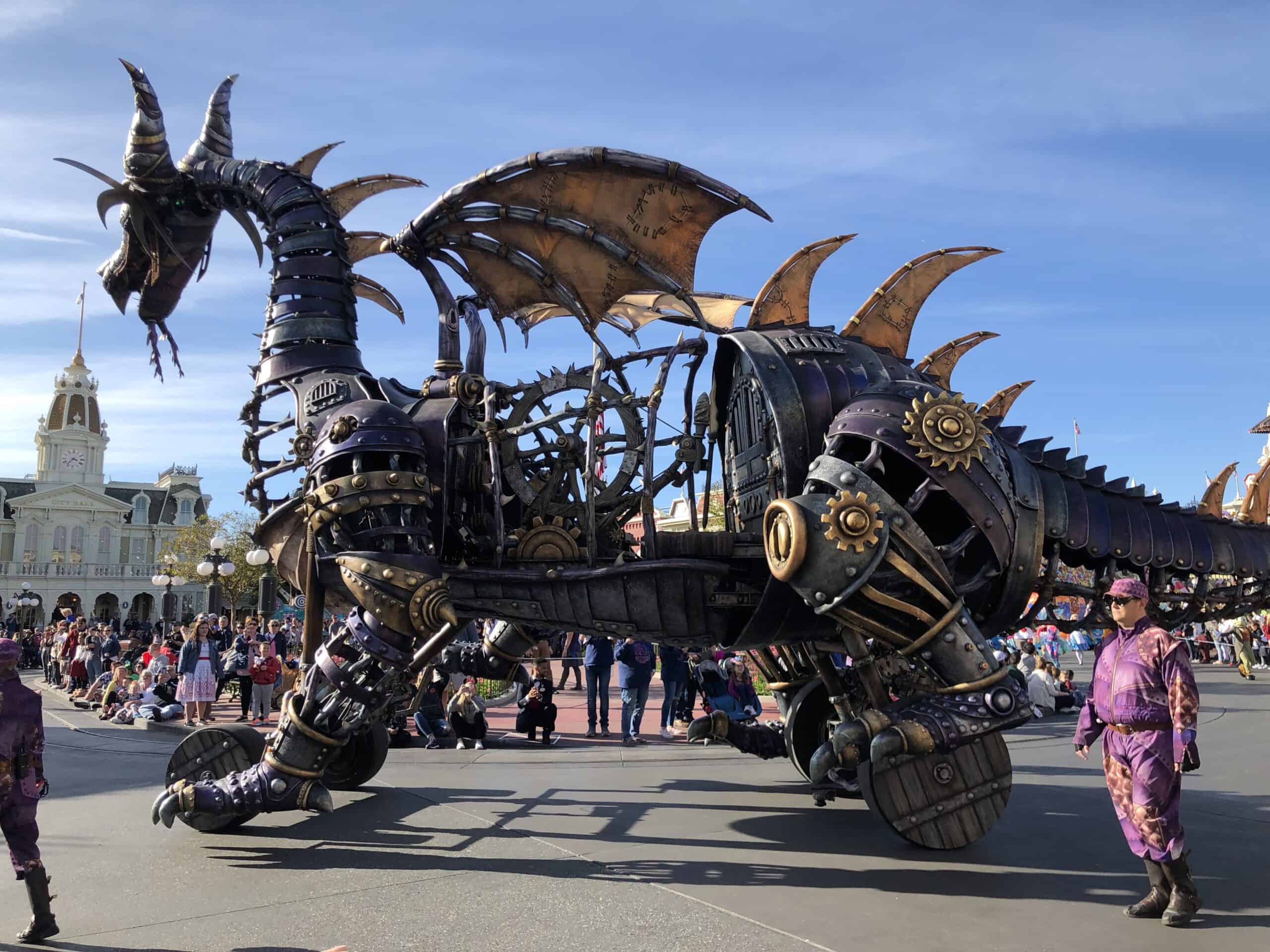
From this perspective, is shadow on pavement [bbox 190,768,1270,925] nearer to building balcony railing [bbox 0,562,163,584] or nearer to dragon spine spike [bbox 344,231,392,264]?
dragon spine spike [bbox 344,231,392,264]

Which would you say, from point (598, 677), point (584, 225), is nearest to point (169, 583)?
point (598, 677)

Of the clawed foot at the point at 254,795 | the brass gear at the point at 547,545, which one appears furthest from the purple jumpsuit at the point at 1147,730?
the clawed foot at the point at 254,795

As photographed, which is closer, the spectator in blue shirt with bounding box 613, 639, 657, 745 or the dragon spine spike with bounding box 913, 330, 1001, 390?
the dragon spine spike with bounding box 913, 330, 1001, 390

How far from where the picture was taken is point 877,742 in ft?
15.4

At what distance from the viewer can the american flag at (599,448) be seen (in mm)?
6055

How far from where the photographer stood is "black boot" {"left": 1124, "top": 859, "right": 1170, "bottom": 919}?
4.34 m

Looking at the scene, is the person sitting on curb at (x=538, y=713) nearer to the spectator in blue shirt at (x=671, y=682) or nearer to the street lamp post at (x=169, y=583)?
the spectator in blue shirt at (x=671, y=682)

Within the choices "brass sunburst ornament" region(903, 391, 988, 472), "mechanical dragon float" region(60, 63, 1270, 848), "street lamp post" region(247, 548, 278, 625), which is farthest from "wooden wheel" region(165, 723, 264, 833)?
"brass sunburst ornament" region(903, 391, 988, 472)

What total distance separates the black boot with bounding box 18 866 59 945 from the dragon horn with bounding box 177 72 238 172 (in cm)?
495

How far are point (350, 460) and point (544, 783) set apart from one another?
3598 millimetres

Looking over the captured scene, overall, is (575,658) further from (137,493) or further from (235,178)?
(137,493)

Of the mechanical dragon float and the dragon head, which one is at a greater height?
the dragon head

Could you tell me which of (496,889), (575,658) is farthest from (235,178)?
(575,658)

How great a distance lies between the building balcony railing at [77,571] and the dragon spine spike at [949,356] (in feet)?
186
